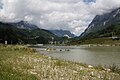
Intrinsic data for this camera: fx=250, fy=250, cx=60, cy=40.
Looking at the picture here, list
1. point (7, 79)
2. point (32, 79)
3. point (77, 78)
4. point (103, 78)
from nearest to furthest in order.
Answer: point (7, 79), point (32, 79), point (77, 78), point (103, 78)

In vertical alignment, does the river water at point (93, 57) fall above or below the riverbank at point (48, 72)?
below

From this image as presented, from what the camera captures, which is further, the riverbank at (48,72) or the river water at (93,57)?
the river water at (93,57)

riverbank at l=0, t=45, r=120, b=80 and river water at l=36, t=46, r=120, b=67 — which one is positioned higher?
riverbank at l=0, t=45, r=120, b=80

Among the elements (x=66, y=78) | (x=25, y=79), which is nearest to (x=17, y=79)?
(x=25, y=79)

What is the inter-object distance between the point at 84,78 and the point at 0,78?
23.1ft

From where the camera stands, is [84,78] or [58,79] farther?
[84,78]

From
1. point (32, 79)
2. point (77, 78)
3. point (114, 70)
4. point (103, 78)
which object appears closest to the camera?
point (32, 79)

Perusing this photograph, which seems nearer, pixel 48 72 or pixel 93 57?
pixel 48 72

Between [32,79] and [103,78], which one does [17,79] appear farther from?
[103,78]

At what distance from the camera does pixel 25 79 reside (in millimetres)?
16328

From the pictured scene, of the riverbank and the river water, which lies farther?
the river water

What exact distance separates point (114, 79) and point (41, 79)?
20.5ft

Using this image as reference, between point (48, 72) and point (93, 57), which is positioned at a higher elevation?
point (48, 72)

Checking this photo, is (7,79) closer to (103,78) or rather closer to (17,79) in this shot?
(17,79)
